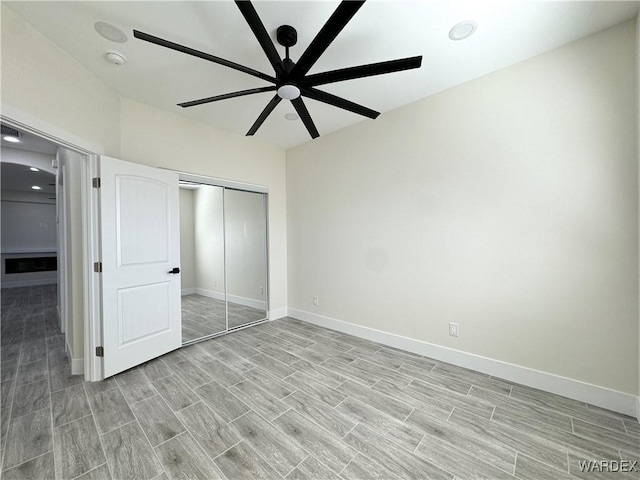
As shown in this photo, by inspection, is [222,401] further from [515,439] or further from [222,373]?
[515,439]

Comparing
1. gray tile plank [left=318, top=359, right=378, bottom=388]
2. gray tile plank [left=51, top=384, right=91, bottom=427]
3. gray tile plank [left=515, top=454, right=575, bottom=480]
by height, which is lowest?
gray tile plank [left=515, top=454, right=575, bottom=480]

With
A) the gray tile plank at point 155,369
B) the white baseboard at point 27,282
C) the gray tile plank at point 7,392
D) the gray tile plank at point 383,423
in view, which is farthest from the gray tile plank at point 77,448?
the white baseboard at point 27,282

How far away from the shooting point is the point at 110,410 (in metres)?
1.96

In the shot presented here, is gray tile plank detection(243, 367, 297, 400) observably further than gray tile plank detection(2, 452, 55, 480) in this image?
Yes

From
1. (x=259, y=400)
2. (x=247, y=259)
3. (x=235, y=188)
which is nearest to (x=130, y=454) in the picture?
(x=259, y=400)

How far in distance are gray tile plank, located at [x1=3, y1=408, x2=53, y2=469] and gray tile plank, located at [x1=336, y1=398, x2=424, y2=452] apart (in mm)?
1991

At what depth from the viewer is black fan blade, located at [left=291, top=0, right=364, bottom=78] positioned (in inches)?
43.4

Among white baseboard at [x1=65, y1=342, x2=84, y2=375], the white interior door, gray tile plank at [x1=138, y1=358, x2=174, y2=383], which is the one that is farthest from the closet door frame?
white baseboard at [x1=65, y1=342, x2=84, y2=375]

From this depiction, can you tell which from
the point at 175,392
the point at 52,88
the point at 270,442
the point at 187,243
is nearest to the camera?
the point at 270,442

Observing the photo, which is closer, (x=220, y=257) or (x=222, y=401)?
(x=222, y=401)

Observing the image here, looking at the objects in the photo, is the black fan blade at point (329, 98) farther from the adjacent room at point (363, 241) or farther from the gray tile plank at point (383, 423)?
the gray tile plank at point (383, 423)

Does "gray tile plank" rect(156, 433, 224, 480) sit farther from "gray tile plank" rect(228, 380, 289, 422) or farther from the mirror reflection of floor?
the mirror reflection of floor

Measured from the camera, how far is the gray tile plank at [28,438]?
153cm

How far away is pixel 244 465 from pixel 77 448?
1117mm
